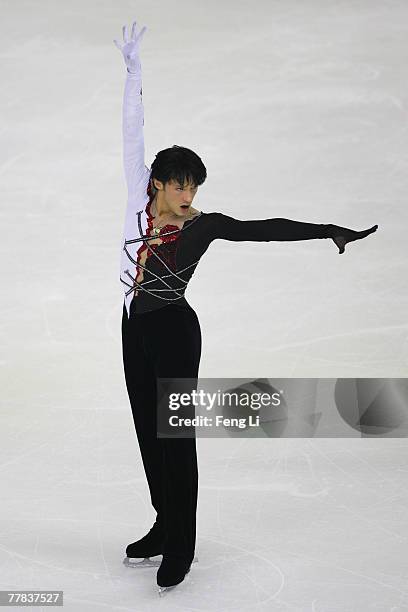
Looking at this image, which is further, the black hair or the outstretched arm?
the black hair

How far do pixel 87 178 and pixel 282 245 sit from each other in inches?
65.3

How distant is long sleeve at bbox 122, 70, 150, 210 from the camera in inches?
147

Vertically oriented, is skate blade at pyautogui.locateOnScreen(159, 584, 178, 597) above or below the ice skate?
below

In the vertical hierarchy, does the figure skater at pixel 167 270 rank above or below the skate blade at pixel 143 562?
above

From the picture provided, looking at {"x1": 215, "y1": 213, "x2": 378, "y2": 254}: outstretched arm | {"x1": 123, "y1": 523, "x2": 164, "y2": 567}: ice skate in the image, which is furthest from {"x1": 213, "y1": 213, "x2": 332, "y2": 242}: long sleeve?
{"x1": 123, "y1": 523, "x2": 164, "y2": 567}: ice skate

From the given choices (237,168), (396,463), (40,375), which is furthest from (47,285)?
(396,463)

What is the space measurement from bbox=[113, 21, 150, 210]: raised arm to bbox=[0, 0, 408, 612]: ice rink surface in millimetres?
1311

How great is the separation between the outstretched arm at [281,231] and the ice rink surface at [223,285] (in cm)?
115

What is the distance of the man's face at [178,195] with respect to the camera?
12.3ft

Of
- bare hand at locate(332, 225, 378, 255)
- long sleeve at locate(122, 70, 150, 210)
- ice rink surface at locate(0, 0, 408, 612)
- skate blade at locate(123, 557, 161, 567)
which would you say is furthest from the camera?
ice rink surface at locate(0, 0, 408, 612)

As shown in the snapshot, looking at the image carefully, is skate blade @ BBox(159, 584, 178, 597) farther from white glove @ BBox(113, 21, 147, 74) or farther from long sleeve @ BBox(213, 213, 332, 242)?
white glove @ BBox(113, 21, 147, 74)

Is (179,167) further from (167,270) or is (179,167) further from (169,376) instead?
(169,376)

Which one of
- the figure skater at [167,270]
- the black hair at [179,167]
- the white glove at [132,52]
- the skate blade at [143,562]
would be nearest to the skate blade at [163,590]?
the figure skater at [167,270]

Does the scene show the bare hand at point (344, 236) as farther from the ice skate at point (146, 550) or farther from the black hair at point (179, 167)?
the ice skate at point (146, 550)
